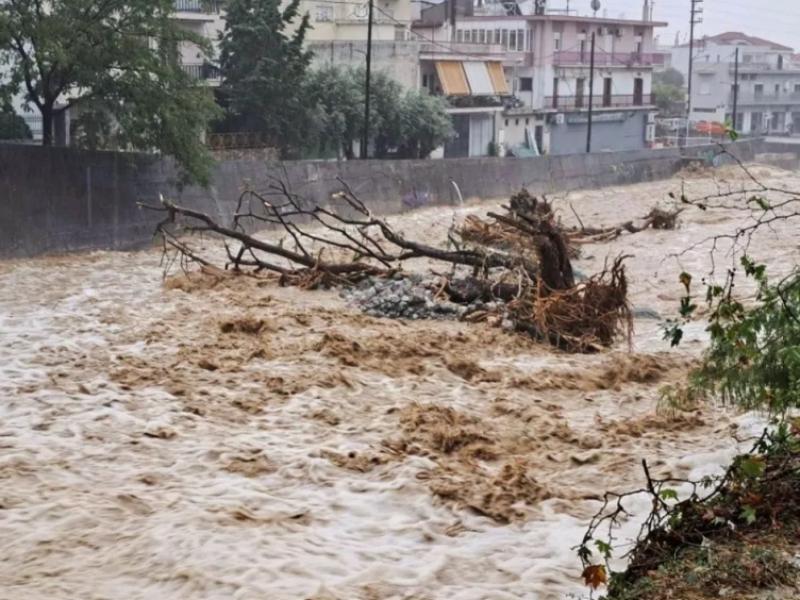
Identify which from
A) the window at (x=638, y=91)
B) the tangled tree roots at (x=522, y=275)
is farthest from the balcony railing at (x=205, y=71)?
the window at (x=638, y=91)

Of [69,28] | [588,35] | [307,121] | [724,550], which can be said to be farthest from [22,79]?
[588,35]

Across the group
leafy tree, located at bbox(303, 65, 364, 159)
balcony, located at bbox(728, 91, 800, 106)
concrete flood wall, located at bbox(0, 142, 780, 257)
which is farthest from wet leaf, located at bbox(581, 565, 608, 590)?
balcony, located at bbox(728, 91, 800, 106)

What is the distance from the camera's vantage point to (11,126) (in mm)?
25125

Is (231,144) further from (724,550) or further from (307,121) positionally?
(724,550)

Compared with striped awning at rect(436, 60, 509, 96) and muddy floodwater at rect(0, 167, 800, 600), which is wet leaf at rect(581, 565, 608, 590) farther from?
striped awning at rect(436, 60, 509, 96)

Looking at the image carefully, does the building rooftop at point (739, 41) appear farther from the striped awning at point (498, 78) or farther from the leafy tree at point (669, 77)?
the striped awning at point (498, 78)

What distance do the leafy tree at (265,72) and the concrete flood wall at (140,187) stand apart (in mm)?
5497

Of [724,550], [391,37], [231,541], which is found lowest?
[231,541]

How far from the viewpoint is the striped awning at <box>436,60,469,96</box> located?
5069 cm

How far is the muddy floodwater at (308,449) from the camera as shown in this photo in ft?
24.9

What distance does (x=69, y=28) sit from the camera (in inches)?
838

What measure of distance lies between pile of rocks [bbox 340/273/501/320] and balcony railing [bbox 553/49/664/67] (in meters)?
45.4

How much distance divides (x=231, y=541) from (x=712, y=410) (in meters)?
5.08

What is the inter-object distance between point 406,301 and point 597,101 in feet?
162
